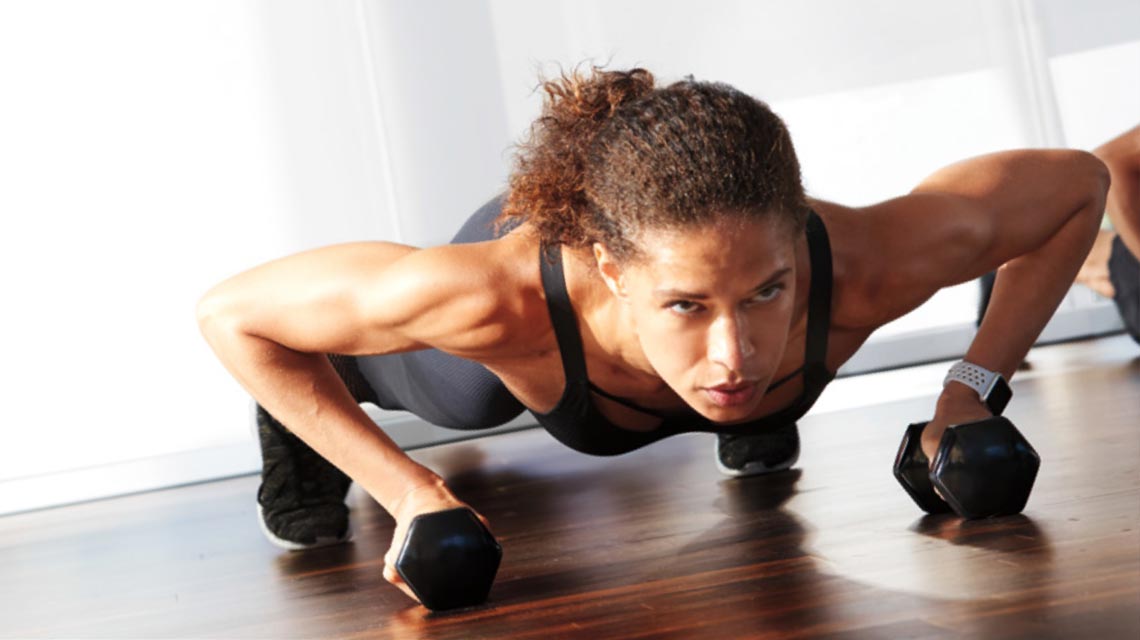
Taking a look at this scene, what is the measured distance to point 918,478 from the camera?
4.64 feet

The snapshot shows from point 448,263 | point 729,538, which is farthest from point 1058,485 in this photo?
point 448,263

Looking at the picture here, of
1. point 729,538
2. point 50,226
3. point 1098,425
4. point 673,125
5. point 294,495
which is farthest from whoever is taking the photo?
point 50,226

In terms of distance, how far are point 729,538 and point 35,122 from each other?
251 centimetres

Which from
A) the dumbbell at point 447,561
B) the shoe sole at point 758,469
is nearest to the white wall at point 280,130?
the shoe sole at point 758,469

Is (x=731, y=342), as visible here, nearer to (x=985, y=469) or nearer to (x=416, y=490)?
(x=985, y=469)

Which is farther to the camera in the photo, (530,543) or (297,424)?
(530,543)

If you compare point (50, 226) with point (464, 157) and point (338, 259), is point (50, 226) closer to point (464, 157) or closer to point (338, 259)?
point (464, 157)

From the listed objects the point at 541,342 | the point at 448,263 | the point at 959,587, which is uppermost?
the point at 448,263

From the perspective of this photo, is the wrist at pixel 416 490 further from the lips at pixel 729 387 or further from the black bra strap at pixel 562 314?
the lips at pixel 729 387

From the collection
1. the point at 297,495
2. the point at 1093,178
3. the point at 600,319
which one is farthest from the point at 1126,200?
the point at 297,495

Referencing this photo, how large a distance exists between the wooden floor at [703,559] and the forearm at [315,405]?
0.44 feet

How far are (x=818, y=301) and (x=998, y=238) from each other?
0.23 m

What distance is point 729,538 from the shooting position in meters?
1.47

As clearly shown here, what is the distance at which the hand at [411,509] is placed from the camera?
1391 millimetres
